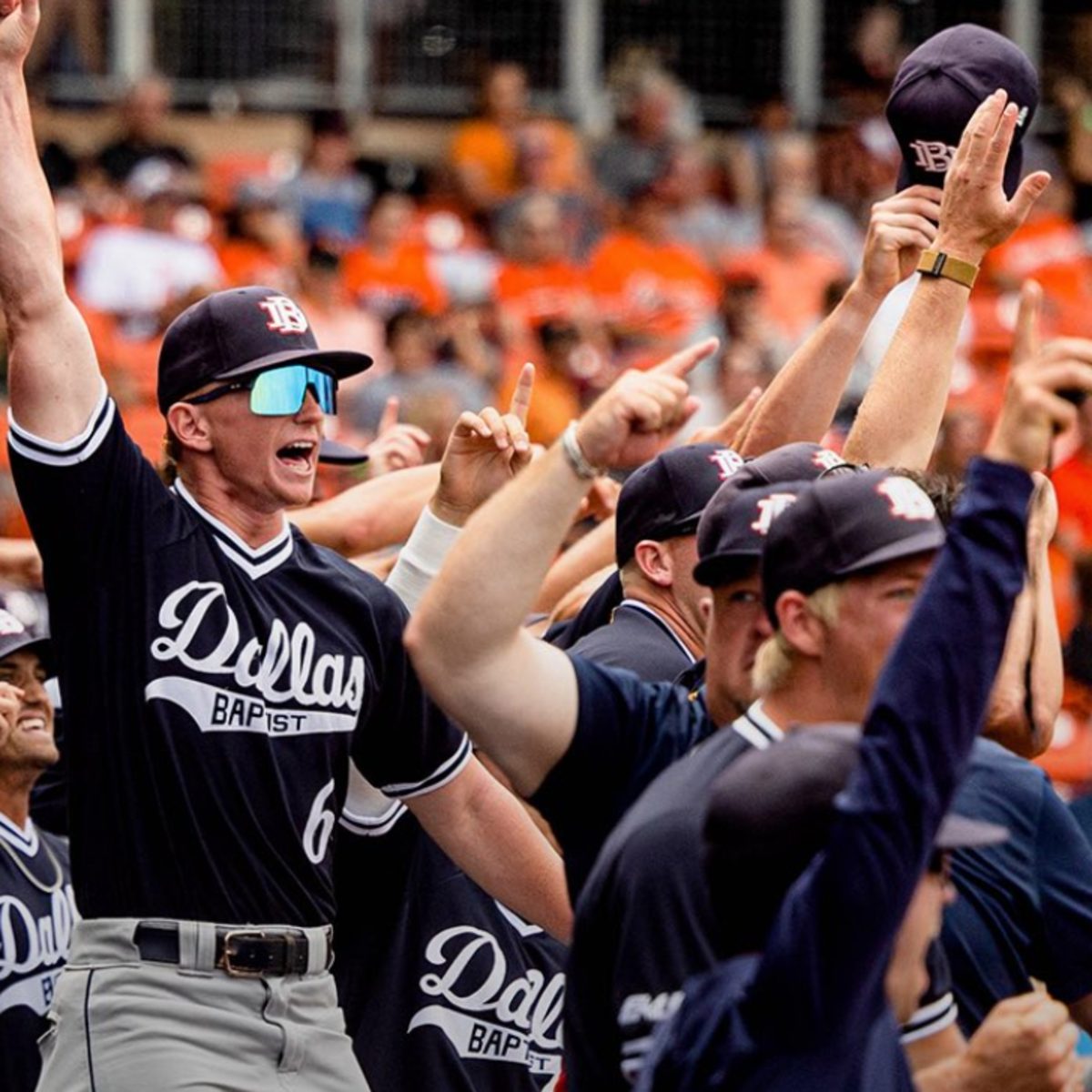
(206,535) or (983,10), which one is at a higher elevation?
(983,10)

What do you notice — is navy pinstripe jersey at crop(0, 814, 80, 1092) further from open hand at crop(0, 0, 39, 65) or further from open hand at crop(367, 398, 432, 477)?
open hand at crop(0, 0, 39, 65)

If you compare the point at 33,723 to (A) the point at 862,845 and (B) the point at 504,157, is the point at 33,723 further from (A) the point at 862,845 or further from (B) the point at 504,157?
(B) the point at 504,157

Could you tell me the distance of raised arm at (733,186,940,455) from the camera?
5.35m

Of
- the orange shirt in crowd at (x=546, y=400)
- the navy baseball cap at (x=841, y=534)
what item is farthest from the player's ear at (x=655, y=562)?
the orange shirt in crowd at (x=546, y=400)

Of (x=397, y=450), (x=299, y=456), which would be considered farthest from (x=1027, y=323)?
(x=397, y=450)

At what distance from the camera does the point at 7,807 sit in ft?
19.9

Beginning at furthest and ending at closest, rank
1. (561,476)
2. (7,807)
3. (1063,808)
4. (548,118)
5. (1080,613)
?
(548,118) < (1080,613) < (7,807) < (1063,808) < (561,476)

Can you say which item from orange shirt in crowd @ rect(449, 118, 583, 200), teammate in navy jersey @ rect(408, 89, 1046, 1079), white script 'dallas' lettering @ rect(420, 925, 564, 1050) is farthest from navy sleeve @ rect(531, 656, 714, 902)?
orange shirt in crowd @ rect(449, 118, 583, 200)

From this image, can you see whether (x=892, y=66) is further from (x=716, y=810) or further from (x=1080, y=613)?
(x=716, y=810)

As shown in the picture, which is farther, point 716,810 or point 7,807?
point 7,807

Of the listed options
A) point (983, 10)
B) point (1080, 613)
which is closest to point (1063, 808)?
point (1080, 613)

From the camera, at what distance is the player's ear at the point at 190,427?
16.4ft

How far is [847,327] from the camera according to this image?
5.38 m

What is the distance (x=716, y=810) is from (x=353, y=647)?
2017mm
